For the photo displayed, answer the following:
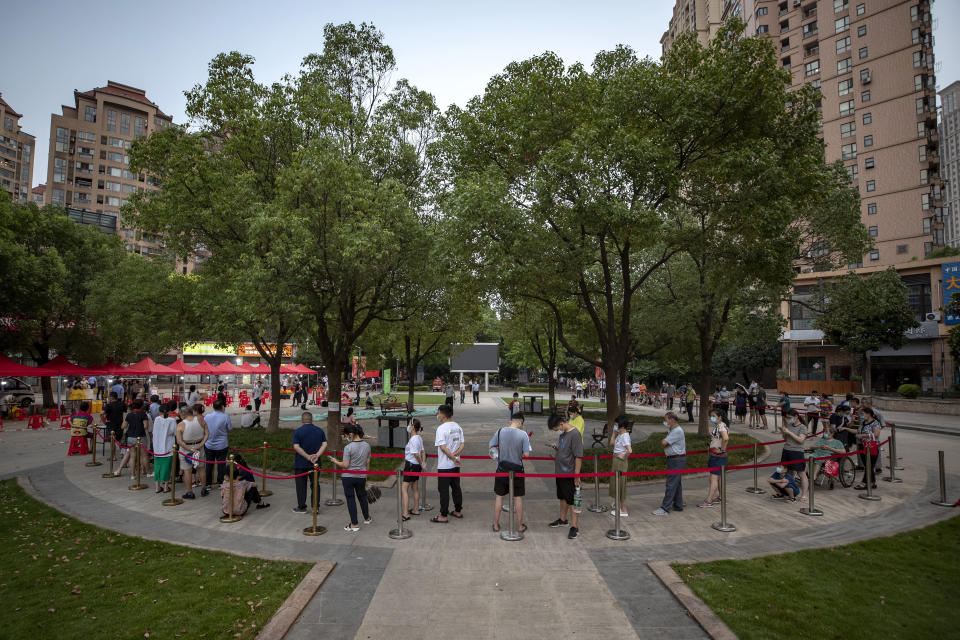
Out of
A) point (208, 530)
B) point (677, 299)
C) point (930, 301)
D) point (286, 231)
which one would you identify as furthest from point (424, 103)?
point (930, 301)

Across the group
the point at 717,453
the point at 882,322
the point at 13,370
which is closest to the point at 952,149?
the point at 882,322

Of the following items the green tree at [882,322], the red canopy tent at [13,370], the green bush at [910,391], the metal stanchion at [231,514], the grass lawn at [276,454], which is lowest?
the grass lawn at [276,454]

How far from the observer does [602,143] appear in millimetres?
12023

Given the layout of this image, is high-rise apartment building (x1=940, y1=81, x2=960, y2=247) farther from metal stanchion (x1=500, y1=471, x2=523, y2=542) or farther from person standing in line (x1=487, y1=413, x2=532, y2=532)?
metal stanchion (x1=500, y1=471, x2=523, y2=542)

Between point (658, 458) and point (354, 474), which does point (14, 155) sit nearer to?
point (354, 474)

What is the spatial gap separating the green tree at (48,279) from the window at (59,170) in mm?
68067

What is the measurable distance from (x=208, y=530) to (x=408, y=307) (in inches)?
345

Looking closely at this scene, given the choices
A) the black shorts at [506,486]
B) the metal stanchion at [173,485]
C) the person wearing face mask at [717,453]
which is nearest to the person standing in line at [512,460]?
the black shorts at [506,486]

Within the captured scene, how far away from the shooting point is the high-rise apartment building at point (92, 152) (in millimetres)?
77250

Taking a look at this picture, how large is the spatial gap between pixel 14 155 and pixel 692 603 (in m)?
148

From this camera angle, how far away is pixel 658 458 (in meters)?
13.9

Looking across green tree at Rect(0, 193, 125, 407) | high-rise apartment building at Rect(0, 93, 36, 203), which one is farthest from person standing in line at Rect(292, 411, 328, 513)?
high-rise apartment building at Rect(0, 93, 36, 203)

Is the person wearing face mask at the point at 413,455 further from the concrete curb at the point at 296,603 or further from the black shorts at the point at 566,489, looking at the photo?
the black shorts at the point at 566,489

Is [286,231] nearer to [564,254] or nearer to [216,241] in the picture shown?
[216,241]
